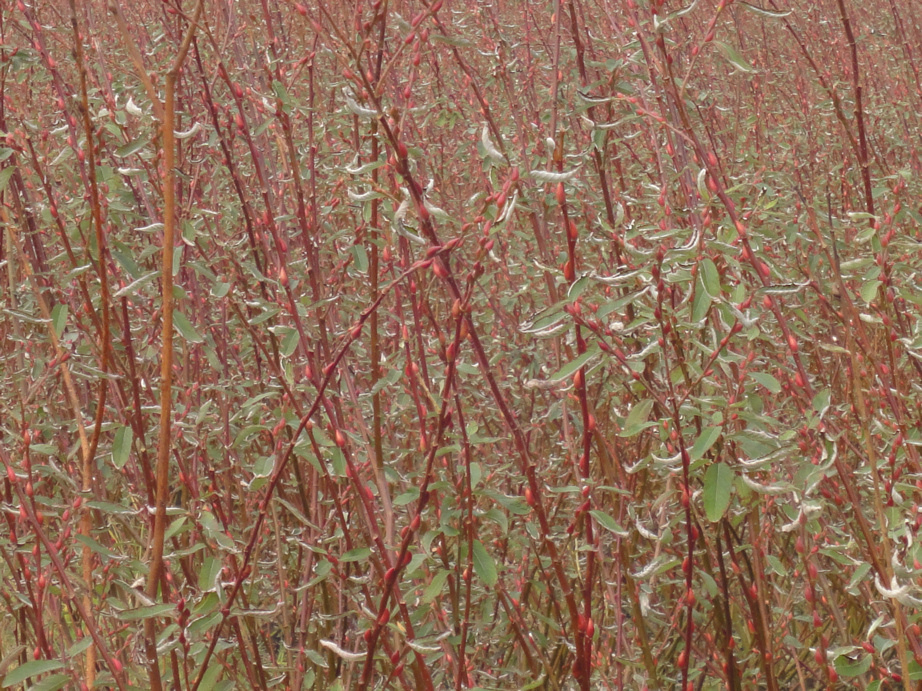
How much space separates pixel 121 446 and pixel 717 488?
81 centimetres

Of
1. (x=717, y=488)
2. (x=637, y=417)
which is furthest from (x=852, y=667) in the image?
(x=637, y=417)

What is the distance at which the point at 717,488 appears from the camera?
125 cm

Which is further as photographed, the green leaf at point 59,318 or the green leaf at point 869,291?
the green leaf at point 59,318

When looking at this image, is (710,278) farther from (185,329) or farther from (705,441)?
(185,329)

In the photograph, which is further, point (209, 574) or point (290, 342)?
point (290, 342)

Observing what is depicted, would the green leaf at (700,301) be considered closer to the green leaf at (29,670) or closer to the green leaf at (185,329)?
the green leaf at (185,329)

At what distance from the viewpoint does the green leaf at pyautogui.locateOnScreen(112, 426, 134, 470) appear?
52.7 inches

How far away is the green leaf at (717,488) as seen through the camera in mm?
1241

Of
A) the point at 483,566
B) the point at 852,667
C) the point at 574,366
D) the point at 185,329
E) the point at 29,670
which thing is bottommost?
the point at 852,667

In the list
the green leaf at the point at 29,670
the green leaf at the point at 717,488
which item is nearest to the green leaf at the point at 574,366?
the green leaf at the point at 717,488

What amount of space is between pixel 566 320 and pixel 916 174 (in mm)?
2516

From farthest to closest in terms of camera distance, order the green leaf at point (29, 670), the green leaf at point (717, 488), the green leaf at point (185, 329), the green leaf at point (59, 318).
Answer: the green leaf at point (59, 318)
the green leaf at point (185, 329)
the green leaf at point (717, 488)
the green leaf at point (29, 670)

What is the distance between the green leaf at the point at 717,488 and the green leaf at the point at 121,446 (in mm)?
777

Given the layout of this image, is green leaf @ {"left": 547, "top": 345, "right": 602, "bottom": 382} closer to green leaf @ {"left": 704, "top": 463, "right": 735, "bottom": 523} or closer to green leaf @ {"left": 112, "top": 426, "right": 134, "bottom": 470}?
green leaf @ {"left": 704, "top": 463, "right": 735, "bottom": 523}
